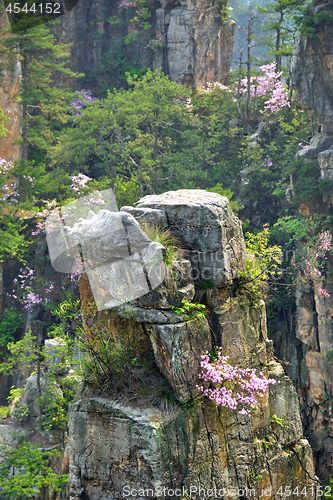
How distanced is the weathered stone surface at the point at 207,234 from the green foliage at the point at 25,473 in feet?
23.5

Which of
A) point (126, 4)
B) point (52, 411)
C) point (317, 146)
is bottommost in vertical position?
point (52, 411)

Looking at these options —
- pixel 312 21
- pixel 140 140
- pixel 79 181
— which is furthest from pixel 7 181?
pixel 312 21

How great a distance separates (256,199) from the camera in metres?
17.8

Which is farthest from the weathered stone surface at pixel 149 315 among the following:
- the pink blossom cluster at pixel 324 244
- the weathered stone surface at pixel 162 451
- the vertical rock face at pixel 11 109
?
the vertical rock face at pixel 11 109

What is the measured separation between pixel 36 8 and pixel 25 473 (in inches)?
683

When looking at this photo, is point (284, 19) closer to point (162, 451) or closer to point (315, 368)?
point (315, 368)

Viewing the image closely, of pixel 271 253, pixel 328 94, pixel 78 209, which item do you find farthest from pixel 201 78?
pixel 271 253

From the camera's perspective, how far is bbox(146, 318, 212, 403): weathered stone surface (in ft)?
19.3

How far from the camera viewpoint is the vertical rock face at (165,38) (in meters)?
20.7

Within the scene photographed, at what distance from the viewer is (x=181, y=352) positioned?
5895 millimetres

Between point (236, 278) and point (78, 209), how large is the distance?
832 cm

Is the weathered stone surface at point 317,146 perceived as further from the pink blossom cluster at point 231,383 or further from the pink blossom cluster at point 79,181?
the pink blossom cluster at point 231,383

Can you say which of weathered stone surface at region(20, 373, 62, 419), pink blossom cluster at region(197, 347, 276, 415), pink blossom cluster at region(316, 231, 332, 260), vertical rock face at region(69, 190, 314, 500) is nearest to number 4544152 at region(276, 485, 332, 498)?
vertical rock face at region(69, 190, 314, 500)

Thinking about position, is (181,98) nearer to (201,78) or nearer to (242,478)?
(201,78)
